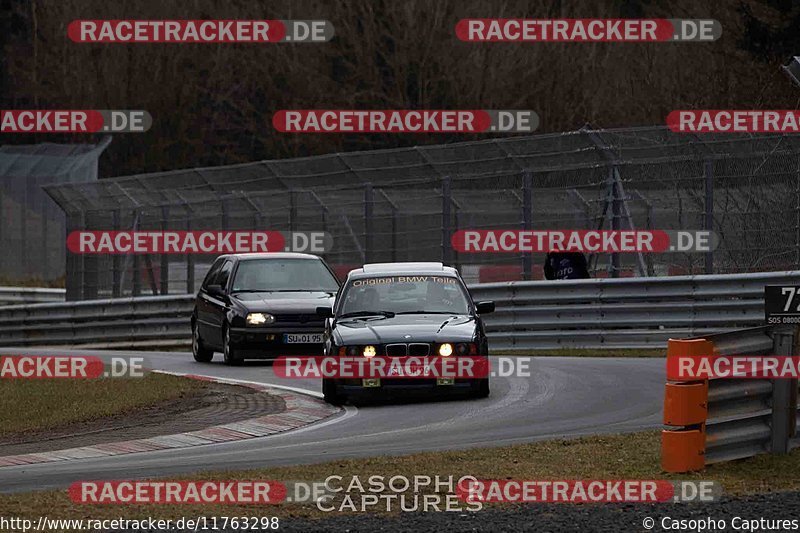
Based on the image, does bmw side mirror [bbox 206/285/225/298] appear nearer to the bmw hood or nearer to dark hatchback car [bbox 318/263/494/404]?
dark hatchback car [bbox 318/263/494/404]

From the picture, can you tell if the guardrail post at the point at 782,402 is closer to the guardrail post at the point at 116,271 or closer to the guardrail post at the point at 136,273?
the guardrail post at the point at 136,273

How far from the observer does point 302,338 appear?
2070 cm

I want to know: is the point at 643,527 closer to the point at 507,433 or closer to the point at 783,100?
the point at 507,433

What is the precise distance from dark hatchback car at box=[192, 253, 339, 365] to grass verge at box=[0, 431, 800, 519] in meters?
8.64

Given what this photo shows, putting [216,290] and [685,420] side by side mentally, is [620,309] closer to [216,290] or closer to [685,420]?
[216,290]

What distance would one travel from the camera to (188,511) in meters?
9.31

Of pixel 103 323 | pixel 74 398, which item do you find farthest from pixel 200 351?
pixel 103 323

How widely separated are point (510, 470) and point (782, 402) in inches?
78.1

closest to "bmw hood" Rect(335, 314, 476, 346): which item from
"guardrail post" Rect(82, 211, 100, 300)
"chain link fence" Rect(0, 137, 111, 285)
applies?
"guardrail post" Rect(82, 211, 100, 300)

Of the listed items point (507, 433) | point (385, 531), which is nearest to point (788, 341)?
point (507, 433)

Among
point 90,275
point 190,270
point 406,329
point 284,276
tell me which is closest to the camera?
point 406,329

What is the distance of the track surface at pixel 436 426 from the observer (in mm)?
11609

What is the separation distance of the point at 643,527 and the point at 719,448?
273 centimetres

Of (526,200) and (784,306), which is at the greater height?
(526,200)
